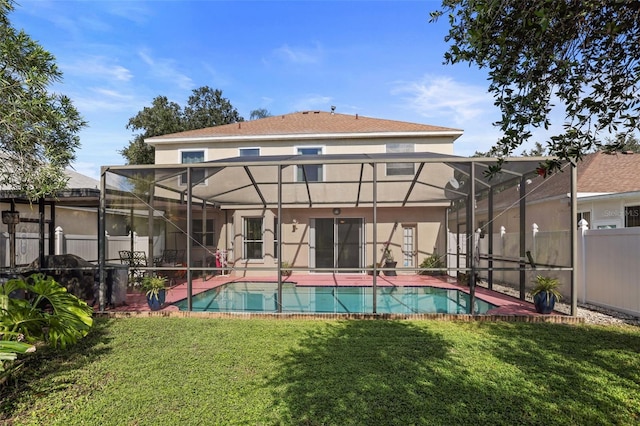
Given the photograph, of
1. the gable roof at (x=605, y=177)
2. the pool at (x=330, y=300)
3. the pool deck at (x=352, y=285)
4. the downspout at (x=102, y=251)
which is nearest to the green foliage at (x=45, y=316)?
the downspout at (x=102, y=251)

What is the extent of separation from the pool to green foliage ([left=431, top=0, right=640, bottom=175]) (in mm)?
5333

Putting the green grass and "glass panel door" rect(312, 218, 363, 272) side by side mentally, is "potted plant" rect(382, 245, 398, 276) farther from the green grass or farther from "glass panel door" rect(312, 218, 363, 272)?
the green grass

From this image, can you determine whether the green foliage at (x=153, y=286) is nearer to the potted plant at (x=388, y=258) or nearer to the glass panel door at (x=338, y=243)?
the glass panel door at (x=338, y=243)

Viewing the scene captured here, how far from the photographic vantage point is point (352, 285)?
1116 cm

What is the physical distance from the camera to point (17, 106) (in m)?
4.12

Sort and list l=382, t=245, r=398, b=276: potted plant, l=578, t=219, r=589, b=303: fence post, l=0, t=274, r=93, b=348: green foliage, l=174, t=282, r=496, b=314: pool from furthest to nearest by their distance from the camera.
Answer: l=382, t=245, r=398, b=276: potted plant → l=174, t=282, r=496, b=314: pool → l=578, t=219, r=589, b=303: fence post → l=0, t=274, r=93, b=348: green foliage

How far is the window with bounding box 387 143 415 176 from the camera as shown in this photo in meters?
11.3

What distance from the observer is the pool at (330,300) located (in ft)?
26.8

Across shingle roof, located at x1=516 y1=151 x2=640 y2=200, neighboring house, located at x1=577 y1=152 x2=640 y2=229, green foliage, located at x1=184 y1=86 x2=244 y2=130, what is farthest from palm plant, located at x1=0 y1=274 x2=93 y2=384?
green foliage, located at x1=184 y1=86 x2=244 y2=130

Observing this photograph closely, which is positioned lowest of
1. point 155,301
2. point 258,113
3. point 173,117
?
point 155,301

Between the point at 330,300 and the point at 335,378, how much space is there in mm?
5384

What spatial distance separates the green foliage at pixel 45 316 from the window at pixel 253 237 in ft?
28.5

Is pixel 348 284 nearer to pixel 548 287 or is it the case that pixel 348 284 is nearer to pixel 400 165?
pixel 400 165

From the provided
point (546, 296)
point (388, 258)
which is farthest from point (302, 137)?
point (546, 296)
